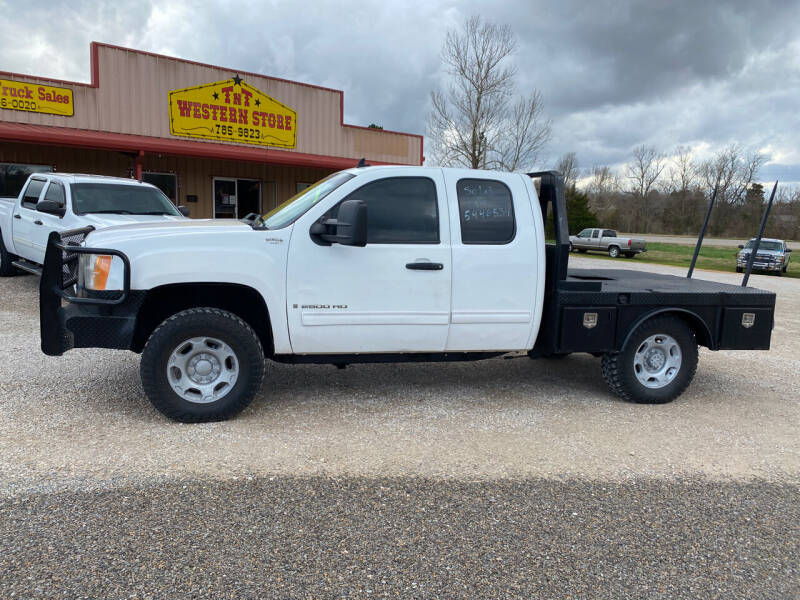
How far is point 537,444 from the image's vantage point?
4250 millimetres

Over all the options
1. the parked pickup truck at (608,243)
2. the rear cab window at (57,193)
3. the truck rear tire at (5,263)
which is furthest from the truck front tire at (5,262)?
the parked pickup truck at (608,243)

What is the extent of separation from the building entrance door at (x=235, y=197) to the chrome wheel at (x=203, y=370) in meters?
14.1

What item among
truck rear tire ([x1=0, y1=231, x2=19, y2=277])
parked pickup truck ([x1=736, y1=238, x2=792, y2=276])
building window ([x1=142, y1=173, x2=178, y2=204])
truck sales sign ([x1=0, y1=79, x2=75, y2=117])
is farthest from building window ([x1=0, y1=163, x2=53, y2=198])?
parked pickup truck ([x1=736, y1=238, x2=792, y2=276])

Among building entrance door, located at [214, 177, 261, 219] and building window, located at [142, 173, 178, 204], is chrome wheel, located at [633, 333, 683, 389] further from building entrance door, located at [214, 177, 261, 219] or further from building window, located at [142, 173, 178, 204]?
building entrance door, located at [214, 177, 261, 219]

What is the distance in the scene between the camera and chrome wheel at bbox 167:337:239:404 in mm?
4336

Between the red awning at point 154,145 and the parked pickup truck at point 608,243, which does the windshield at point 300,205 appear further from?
the parked pickup truck at point 608,243

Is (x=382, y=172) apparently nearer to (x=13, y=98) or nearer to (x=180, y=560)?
(x=180, y=560)

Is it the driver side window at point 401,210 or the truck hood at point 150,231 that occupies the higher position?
the driver side window at point 401,210

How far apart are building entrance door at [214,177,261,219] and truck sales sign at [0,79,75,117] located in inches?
167

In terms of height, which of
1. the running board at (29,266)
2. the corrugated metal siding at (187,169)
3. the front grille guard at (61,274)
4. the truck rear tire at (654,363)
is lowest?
the truck rear tire at (654,363)

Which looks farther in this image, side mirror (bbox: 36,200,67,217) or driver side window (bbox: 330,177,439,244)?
side mirror (bbox: 36,200,67,217)

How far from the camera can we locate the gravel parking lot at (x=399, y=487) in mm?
2684

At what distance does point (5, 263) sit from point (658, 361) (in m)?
11.3

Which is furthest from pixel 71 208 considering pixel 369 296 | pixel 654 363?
pixel 654 363
